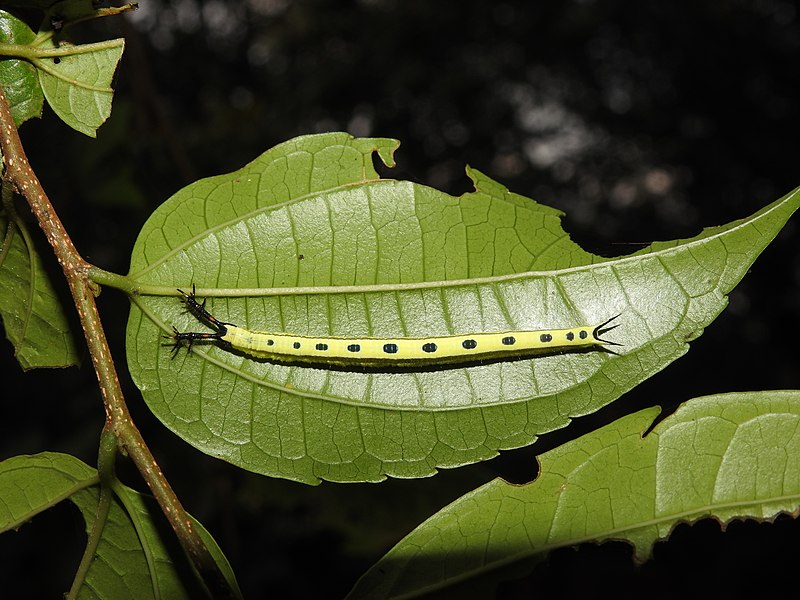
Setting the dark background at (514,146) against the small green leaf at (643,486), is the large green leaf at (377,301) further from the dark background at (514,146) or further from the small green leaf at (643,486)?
the dark background at (514,146)

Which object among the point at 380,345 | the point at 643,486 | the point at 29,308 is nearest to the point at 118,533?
the point at 29,308

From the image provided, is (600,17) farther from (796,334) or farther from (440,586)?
(440,586)

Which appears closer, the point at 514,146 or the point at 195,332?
the point at 195,332

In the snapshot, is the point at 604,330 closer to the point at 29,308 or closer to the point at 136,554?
the point at 136,554

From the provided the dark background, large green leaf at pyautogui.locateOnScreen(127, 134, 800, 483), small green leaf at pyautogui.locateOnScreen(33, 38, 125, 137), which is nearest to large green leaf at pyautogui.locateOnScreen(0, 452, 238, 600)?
large green leaf at pyautogui.locateOnScreen(127, 134, 800, 483)

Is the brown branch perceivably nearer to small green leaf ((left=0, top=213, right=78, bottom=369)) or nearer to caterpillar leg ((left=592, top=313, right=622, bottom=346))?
small green leaf ((left=0, top=213, right=78, bottom=369))
